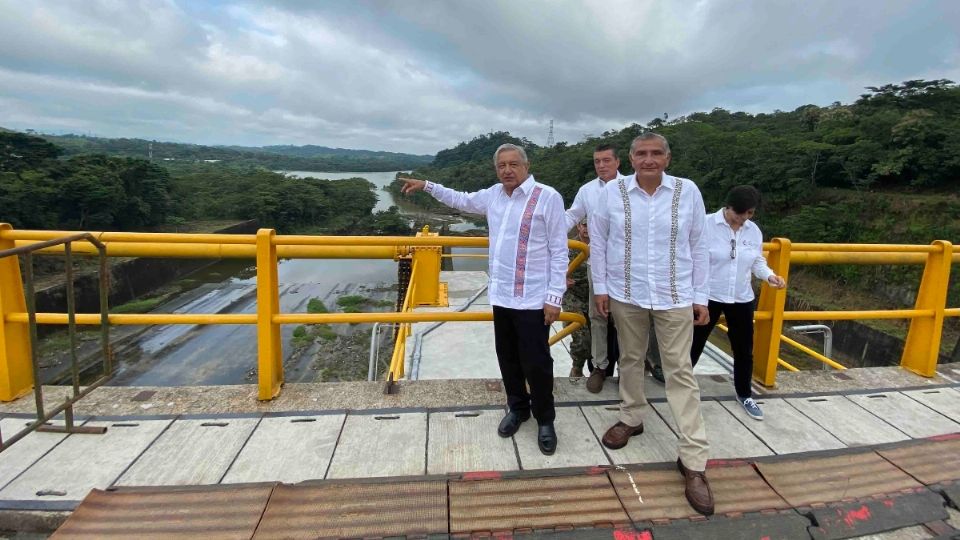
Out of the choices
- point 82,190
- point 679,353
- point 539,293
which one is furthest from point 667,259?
point 82,190

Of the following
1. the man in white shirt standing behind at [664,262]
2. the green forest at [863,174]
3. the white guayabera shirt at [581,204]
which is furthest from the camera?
the green forest at [863,174]

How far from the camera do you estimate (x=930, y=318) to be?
12.4 ft

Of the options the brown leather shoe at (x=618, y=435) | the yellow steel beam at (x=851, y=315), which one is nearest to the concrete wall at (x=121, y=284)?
→ the brown leather shoe at (x=618, y=435)

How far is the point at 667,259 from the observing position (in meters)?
2.54

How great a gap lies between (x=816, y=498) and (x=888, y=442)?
98 cm

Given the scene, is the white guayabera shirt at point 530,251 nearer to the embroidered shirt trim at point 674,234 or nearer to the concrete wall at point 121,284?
the embroidered shirt trim at point 674,234

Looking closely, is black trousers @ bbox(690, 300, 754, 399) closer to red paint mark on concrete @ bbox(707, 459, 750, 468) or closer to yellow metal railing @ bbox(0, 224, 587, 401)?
red paint mark on concrete @ bbox(707, 459, 750, 468)

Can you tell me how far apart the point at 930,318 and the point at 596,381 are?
9.21ft

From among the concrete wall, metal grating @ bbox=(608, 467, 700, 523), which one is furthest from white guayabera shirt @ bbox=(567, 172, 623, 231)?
the concrete wall

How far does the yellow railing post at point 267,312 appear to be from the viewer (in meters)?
2.96

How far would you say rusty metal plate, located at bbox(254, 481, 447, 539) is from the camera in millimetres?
2070

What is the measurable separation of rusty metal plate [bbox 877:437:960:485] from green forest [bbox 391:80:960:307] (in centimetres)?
1901

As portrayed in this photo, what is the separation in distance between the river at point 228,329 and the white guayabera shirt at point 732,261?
13.9m

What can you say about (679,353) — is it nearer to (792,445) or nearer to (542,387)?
(542,387)
